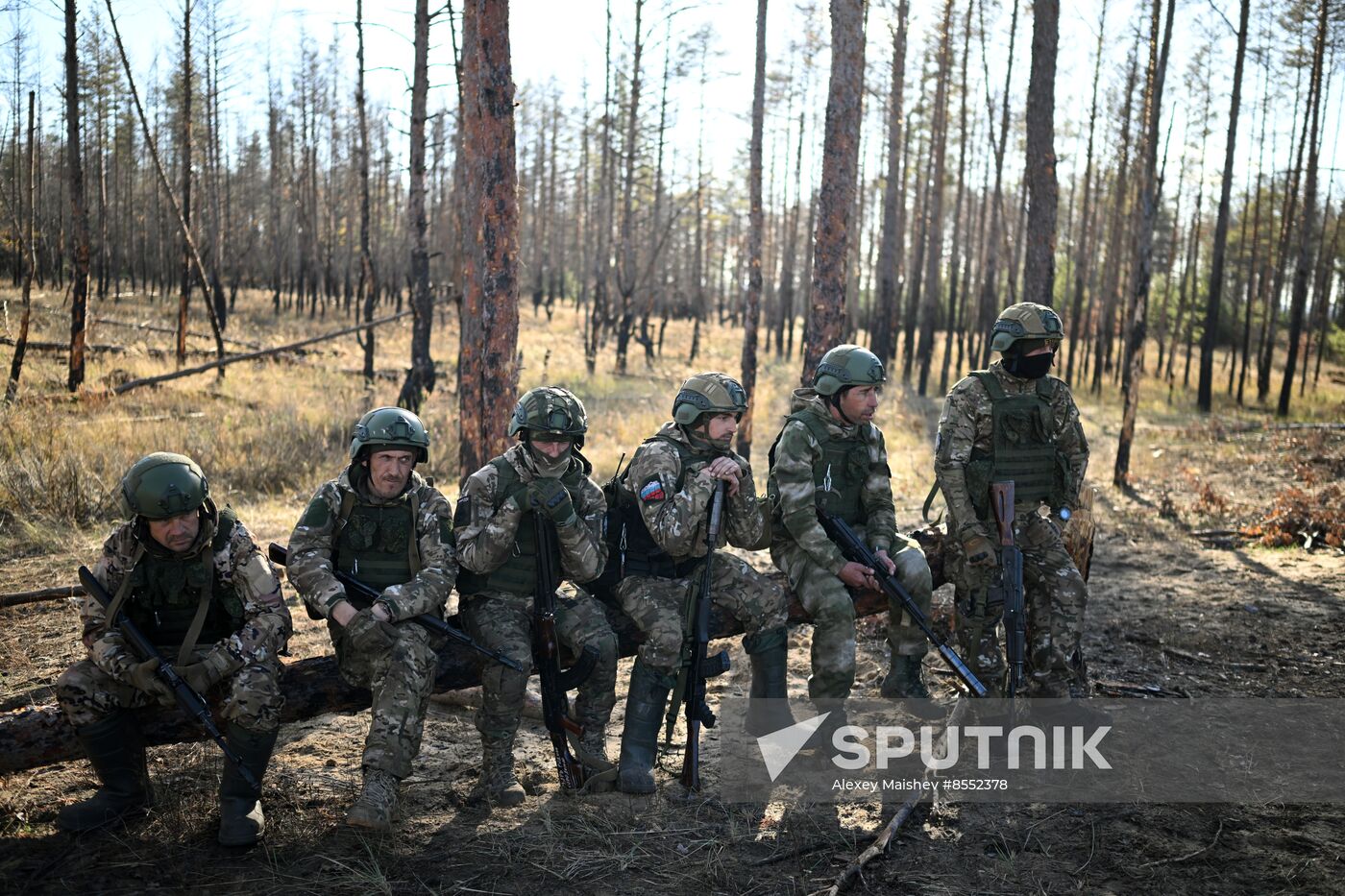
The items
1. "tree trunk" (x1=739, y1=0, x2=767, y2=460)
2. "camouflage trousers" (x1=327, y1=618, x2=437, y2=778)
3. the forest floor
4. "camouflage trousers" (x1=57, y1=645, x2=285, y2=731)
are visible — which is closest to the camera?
the forest floor

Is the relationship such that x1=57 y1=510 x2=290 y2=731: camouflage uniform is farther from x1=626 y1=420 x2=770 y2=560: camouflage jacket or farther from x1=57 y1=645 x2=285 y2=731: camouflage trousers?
x1=626 y1=420 x2=770 y2=560: camouflage jacket

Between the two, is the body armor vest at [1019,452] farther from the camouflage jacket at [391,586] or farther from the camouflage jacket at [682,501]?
the camouflage jacket at [391,586]

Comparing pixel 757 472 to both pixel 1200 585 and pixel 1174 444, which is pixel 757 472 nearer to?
pixel 1200 585

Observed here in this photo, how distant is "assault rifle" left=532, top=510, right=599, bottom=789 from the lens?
406 cm

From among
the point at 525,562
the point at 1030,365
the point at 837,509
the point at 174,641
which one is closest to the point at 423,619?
the point at 525,562

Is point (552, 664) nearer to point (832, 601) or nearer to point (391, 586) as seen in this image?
point (391, 586)

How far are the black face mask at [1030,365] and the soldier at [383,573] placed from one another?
118 inches

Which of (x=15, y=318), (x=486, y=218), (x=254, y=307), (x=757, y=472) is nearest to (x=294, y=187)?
(x=254, y=307)

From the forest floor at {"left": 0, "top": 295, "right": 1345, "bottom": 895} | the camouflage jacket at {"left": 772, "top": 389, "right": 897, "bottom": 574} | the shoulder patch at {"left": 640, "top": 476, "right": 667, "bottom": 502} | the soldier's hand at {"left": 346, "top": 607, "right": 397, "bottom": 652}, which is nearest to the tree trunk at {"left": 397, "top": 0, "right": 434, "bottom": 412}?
the forest floor at {"left": 0, "top": 295, "right": 1345, "bottom": 895}

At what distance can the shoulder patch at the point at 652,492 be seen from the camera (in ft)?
14.0

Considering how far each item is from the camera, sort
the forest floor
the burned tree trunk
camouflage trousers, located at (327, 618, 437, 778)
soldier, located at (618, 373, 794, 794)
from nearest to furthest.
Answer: the forest floor → camouflage trousers, located at (327, 618, 437, 778) → soldier, located at (618, 373, 794, 794) → the burned tree trunk

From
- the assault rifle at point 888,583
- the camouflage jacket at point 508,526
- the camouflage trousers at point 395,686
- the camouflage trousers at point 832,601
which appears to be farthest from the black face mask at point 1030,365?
the camouflage trousers at point 395,686

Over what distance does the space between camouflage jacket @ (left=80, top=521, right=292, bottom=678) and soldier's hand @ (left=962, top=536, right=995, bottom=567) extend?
3.23 meters

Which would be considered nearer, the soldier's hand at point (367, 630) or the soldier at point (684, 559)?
the soldier's hand at point (367, 630)
